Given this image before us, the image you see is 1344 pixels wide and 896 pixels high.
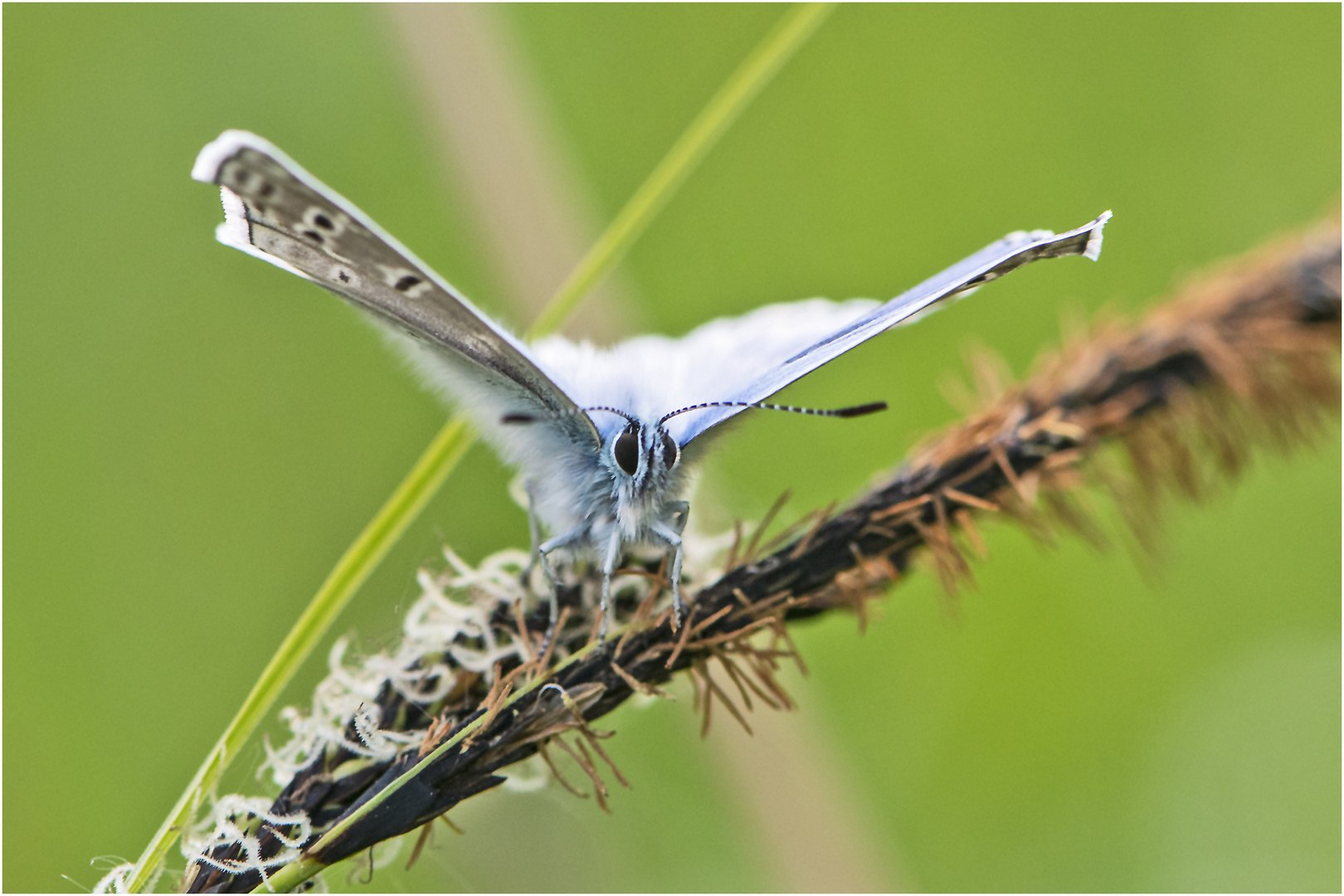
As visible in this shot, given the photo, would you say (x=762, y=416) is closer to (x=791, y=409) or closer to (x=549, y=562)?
(x=791, y=409)

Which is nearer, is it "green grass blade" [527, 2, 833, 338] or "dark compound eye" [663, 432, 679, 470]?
"green grass blade" [527, 2, 833, 338]

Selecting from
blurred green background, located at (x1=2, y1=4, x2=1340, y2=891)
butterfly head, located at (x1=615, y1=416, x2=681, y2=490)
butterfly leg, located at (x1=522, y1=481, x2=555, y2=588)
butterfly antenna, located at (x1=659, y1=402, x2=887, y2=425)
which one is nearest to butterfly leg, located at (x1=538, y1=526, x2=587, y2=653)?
butterfly leg, located at (x1=522, y1=481, x2=555, y2=588)

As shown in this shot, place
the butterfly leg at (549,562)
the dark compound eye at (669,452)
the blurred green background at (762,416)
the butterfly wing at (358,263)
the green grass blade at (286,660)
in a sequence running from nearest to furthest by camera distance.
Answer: the green grass blade at (286,660)
the butterfly wing at (358,263)
the butterfly leg at (549,562)
the dark compound eye at (669,452)
the blurred green background at (762,416)

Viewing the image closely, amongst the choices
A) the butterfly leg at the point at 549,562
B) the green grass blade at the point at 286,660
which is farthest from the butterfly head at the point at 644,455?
the green grass blade at the point at 286,660

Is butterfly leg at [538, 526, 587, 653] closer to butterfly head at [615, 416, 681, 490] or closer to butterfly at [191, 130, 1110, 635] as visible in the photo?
butterfly at [191, 130, 1110, 635]

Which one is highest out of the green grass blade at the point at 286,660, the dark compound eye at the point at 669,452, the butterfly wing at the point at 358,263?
the butterfly wing at the point at 358,263

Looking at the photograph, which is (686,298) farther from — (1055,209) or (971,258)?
(971,258)

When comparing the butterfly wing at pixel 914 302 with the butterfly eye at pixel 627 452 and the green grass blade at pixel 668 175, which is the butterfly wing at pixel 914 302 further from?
the green grass blade at pixel 668 175

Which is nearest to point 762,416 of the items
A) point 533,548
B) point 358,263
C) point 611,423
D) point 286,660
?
point 611,423
